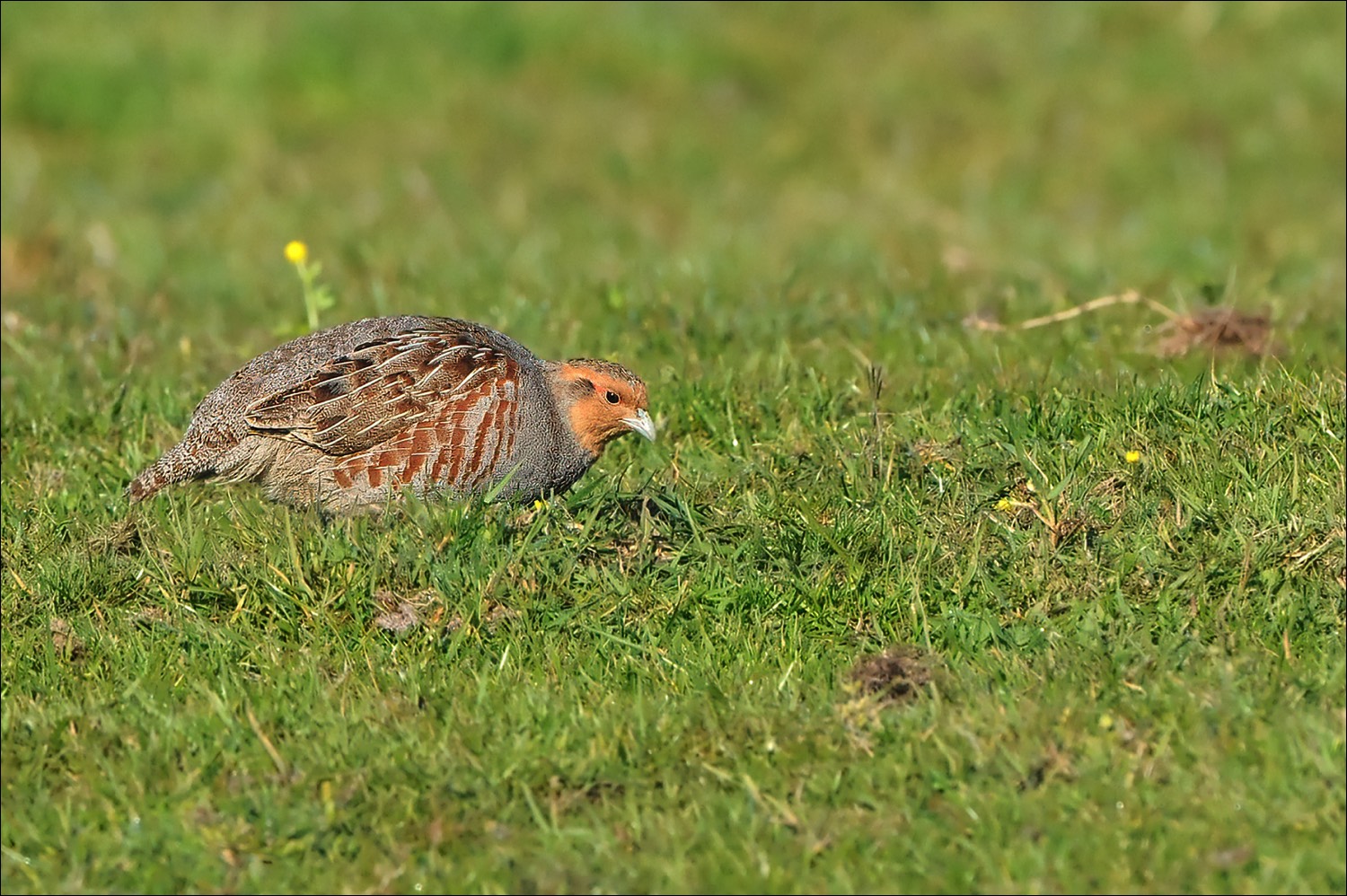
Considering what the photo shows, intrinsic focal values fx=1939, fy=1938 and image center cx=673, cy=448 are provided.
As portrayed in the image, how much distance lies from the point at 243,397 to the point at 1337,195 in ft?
26.5

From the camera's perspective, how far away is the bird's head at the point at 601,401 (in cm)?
703

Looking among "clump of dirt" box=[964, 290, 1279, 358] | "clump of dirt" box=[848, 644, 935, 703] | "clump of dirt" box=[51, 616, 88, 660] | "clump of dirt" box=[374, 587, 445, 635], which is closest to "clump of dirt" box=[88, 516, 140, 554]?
"clump of dirt" box=[51, 616, 88, 660]

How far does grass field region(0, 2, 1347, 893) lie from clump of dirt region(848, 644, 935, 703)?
0.07ft

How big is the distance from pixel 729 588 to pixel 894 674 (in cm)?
75

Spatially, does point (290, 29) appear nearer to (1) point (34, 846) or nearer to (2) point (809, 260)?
(2) point (809, 260)

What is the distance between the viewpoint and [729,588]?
20.0ft

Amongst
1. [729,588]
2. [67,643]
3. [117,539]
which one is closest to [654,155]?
[117,539]

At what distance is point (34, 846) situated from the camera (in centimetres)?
497

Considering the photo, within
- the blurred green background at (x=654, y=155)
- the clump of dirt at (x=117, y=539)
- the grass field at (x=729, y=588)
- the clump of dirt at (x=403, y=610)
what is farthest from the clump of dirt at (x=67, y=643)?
the blurred green background at (x=654, y=155)

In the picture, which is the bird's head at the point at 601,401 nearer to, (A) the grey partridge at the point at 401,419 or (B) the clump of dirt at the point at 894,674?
(A) the grey partridge at the point at 401,419

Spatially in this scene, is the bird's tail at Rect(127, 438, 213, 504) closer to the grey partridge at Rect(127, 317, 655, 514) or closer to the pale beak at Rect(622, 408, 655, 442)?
the grey partridge at Rect(127, 317, 655, 514)

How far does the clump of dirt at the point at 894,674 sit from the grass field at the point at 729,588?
2 centimetres

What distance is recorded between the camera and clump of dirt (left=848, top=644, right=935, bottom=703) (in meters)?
5.45

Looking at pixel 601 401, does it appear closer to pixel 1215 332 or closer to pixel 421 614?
pixel 421 614
